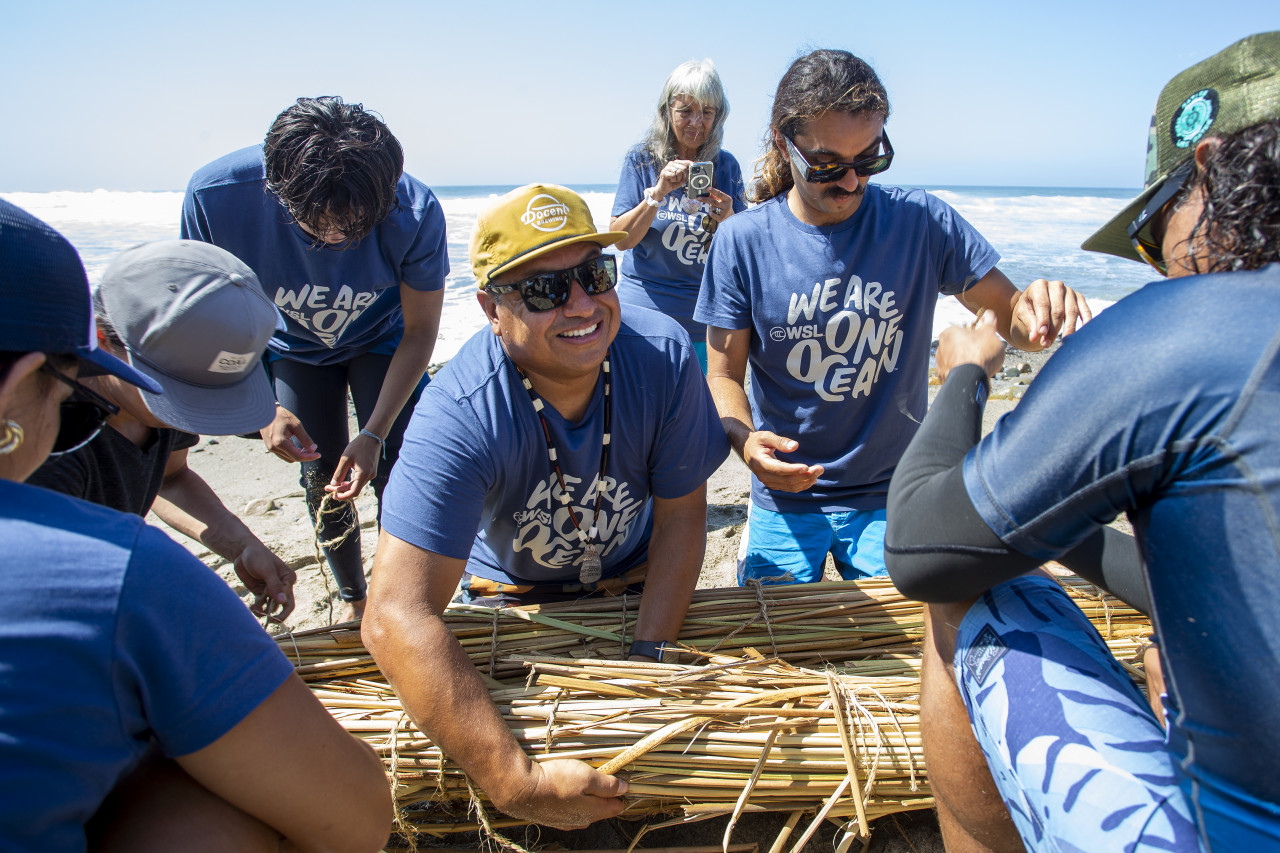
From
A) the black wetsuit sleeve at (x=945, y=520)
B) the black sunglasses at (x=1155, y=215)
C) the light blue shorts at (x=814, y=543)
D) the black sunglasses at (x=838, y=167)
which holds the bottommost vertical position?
the light blue shorts at (x=814, y=543)

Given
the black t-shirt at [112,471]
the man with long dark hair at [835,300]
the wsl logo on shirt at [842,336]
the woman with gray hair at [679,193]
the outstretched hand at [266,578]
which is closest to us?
the black t-shirt at [112,471]

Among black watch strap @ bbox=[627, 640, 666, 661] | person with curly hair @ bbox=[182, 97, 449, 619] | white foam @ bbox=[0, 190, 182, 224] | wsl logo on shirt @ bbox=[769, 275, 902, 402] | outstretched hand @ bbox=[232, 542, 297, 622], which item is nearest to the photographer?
black watch strap @ bbox=[627, 640, 666, 661]

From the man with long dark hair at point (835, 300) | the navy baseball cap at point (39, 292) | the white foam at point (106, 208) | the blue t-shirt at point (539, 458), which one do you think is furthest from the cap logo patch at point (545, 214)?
the white foam at point (106, 208)

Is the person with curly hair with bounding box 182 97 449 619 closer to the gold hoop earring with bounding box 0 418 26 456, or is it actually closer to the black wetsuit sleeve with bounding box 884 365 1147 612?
the gold hoop earring with bounding box 0 418 26 456

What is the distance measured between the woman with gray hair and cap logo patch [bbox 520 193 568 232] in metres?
2.00

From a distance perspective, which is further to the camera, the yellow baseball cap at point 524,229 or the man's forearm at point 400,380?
the man's forearm at point 400,380

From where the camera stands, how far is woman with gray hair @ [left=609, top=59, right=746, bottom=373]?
4.09 meters

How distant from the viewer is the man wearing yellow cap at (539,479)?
1765 millimetres

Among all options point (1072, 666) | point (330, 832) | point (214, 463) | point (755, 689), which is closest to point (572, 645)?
point (755, 689)

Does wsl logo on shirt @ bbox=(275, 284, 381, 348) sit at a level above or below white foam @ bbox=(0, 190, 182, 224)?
above

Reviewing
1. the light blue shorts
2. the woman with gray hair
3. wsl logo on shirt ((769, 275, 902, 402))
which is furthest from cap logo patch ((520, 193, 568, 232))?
the woman with gray hair

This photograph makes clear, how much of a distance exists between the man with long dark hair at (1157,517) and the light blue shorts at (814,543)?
1.45 metres

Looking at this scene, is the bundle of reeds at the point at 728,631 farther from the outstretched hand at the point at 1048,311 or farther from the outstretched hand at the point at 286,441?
the outstretched hand at the point at 1048,311

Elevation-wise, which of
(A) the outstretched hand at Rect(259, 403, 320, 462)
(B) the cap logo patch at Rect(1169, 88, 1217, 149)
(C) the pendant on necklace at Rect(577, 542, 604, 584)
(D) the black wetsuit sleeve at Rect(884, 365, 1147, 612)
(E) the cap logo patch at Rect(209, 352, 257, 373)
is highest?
(B) the cap logo patch at Rect(1169, 88, 1217, 149)
